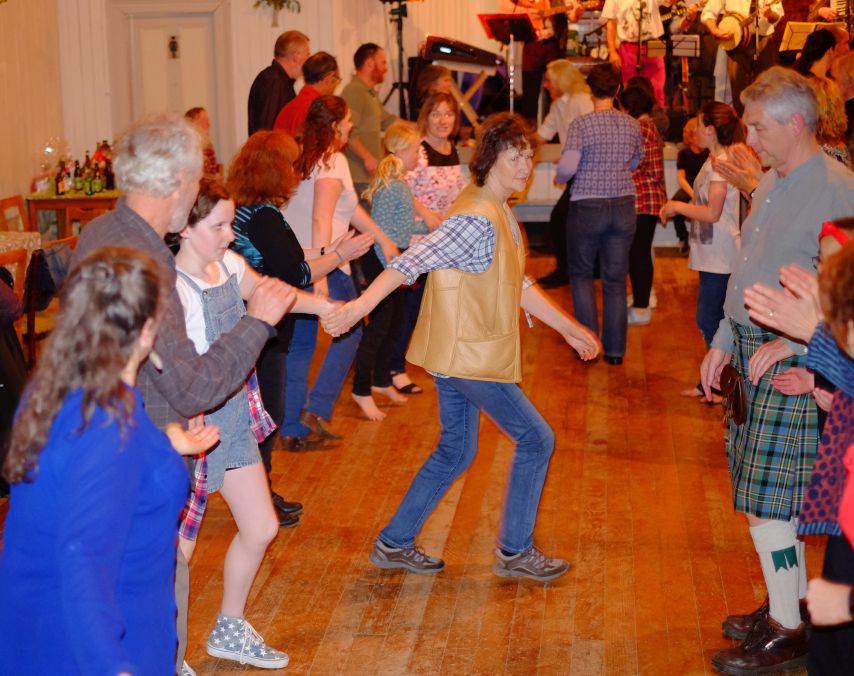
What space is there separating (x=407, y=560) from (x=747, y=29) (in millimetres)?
9603

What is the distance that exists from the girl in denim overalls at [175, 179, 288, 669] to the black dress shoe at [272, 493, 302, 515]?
1250 millimetres

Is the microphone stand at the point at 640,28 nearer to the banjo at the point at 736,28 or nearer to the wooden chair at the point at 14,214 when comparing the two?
the banjo at the point at 736,28

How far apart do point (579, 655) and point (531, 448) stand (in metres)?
0.72

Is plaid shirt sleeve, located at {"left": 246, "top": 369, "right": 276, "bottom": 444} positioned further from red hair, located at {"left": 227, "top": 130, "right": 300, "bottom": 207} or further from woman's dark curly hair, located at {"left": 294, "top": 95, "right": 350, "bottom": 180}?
woman's dark curly hair, located at {"left": 294, "top": 95, "right": 350, "bottom": 180}

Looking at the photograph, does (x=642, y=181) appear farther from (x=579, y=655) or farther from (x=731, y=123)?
(x=579, y=655)

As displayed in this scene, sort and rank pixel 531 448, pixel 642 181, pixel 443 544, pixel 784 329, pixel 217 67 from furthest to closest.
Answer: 1. pixel 217 67
2. pixel 642 181
3. pixel 443 544
4. pixel 531 448
5. pixel 784 329

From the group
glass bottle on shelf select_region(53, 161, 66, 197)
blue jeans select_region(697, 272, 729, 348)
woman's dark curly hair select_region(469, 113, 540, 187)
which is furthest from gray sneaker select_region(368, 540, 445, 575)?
glass bottle on shelf select_region(53, 161, 66, 197)

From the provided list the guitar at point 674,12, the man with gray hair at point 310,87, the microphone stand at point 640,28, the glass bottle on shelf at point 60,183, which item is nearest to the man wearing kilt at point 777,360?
the man with gray hair at point 310,87

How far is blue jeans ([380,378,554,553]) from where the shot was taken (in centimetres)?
386

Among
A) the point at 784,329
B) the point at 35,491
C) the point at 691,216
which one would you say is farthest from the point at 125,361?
the point at 691,216

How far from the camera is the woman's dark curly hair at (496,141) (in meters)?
3.81

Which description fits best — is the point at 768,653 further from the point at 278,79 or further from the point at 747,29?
the point at 747,29

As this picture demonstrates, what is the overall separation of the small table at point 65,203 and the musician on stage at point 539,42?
5.40 meters

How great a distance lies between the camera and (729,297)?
3512 mm
